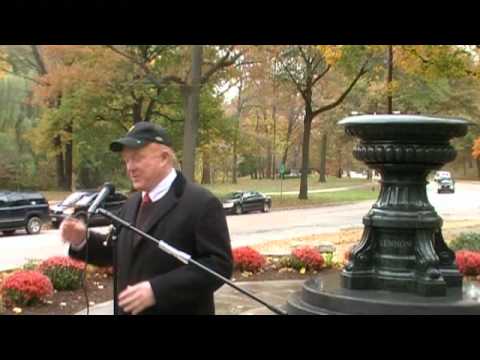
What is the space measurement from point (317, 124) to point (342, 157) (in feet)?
Answer: 66.9

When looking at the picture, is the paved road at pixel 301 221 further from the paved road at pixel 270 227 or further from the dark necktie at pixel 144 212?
the dark necktie at pixel 144 212

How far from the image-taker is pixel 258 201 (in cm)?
3434

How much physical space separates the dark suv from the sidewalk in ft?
47.3

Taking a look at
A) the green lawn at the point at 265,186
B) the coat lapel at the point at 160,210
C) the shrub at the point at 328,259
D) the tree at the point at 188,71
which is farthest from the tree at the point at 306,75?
the coat lapel at the point at 160,210

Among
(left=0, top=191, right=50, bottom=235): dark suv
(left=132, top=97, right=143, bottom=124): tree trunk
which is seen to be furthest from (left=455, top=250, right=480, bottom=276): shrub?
(left=132, top=97, right=143, bottom=124): tree trunk

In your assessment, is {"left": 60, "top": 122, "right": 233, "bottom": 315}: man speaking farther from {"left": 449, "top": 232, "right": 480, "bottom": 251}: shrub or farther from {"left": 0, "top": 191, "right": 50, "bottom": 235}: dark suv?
{"left": 0, "top": 191, "right": 50, "bottom": 235}: dark suv

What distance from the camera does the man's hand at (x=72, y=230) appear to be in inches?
155

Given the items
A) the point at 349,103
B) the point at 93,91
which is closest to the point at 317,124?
the point at 349,103

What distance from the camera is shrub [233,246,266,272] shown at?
11.7 metres

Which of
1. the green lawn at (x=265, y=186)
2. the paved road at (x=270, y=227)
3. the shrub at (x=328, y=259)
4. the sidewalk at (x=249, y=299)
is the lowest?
the paved road at (x=270, y=227)

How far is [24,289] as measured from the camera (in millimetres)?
8930

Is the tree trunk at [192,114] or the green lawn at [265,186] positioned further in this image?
the green lawn at [265,186]

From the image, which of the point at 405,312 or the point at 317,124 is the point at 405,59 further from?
the point at 317,124

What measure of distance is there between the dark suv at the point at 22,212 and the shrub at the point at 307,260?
13848 mm
